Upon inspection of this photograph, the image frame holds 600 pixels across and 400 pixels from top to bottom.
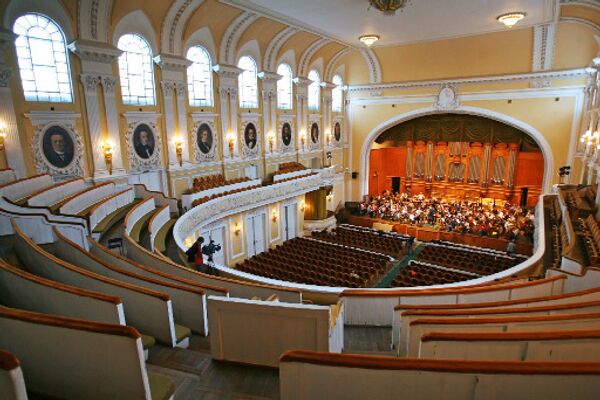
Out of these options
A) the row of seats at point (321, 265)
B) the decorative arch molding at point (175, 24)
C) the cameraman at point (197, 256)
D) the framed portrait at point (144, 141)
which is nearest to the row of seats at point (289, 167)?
the row of seats at point (321, 265)

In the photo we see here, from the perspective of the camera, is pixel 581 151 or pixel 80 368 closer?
pixel 80 368

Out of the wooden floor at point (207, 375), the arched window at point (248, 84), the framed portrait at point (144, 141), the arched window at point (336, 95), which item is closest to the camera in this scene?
the wooden floor at point (207, 375)

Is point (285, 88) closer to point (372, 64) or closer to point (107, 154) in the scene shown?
point (372, 64)

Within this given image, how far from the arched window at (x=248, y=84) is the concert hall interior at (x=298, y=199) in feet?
0.45

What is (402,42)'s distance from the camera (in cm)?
1980

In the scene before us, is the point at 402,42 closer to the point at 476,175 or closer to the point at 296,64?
the point at 296,64

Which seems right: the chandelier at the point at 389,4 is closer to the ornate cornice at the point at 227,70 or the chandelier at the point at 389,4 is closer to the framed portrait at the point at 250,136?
the ornate cornice at the point at 227,70

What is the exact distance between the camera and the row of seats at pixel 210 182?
1507 cm

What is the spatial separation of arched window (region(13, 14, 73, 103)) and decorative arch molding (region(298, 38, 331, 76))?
12106 millimetres

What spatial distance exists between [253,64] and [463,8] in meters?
9.32

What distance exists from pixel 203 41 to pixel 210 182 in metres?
5.75

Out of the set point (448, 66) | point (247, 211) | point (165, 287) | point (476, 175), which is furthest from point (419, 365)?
point (476, 175)

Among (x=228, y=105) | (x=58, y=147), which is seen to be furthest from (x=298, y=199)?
(x=58, y=147)

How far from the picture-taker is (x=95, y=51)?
37.4 feet
